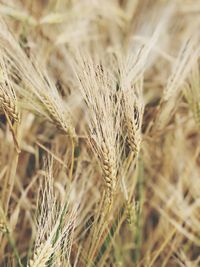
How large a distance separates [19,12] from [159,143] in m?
0.55

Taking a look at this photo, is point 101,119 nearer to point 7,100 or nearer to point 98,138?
point 98,138

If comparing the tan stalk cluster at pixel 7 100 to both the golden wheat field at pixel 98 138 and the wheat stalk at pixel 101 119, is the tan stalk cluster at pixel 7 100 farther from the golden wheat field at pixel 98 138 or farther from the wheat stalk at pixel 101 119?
the wheat stalk at pixel 101 119

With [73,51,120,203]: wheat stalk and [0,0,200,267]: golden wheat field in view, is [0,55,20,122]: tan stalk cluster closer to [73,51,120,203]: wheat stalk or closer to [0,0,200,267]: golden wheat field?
[0,0,200,267]: golden wheat field

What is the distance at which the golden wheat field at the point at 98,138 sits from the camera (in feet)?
3.55

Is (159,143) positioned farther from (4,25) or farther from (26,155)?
(4,25)

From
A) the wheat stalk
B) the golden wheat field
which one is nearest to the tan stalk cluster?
the golden wheat field

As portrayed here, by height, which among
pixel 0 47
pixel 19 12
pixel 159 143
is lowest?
pixel 159 143

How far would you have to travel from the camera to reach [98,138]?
1053 mm

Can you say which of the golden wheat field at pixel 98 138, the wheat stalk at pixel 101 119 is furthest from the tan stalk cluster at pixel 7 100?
the wheat stalk at pixel 101 119

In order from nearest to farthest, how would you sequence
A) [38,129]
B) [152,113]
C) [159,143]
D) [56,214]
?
[56,214] < [152,113] < [38,129] < [159,143]

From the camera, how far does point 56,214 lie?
1059 millimetres

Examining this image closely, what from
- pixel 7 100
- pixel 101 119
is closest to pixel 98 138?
pixel 101 119

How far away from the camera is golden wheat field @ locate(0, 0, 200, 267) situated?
3.55ft

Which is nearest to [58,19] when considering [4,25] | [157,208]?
[4,25]
